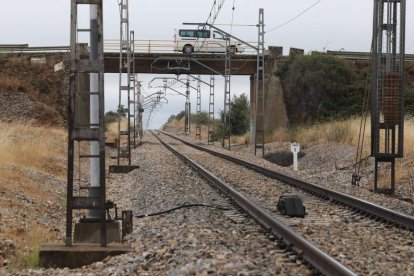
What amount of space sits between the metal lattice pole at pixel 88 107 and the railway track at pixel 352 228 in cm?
300

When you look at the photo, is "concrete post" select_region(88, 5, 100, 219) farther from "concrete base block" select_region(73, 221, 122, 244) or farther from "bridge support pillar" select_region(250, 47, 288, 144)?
"bridge support pillar" select_region(250, 47, 288, 144)

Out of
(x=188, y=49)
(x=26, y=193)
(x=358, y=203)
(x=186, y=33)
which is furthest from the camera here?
(x=186, y=33)

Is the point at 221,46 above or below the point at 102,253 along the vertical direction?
above

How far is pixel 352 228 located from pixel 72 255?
176 inches

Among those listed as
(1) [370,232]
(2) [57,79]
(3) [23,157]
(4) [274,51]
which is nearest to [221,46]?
(4) [274,51]

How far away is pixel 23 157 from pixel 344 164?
11.5 meters

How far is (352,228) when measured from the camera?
1023cm

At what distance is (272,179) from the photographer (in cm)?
1930

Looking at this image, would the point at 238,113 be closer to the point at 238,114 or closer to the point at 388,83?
the point at 238,114

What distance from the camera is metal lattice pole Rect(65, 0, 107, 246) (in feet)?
26.8

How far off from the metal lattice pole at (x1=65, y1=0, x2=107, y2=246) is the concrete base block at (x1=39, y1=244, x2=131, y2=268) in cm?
21

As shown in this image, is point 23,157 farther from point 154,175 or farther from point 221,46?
point 221,46

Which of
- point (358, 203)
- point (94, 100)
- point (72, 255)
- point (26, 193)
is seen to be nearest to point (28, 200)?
point (26, 193)

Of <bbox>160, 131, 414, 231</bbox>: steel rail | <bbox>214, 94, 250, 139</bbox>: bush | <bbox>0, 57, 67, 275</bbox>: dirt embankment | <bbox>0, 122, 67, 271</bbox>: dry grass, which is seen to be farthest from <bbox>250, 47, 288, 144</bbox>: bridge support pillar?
<bbox>160, 131, 414, 231</bbox>: steel rail
